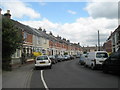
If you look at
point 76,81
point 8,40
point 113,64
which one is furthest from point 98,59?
point 8,40

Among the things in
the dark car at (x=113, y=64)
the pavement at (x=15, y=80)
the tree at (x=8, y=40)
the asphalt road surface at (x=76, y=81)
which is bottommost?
the pavement at (x=15, y=80)

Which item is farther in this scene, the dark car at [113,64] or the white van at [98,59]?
the white van at [98,59]

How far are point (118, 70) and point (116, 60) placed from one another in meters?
0.75

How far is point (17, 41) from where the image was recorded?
715 inches

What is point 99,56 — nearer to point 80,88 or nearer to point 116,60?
point 116,60

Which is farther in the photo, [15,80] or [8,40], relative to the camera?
[8,40]

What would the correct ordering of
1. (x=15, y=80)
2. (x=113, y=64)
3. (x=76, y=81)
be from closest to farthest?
(x=76, y=81) → (x=15, y=80) → (x=113, y=64)

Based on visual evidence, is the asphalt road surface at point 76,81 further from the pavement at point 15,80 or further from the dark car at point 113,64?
the dark car at point 113,64

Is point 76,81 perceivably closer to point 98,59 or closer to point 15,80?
point 15,80

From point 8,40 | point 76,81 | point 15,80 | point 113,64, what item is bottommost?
point 15,80

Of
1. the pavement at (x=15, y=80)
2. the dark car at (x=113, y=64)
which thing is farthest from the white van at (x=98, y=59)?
the pavement at (x=15, y=80)

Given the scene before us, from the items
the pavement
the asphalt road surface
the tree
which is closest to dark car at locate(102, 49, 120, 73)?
the asphalt road surface

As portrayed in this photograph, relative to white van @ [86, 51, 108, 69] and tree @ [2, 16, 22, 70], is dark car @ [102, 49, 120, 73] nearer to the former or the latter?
white van @ [86, 51, 108, 69]

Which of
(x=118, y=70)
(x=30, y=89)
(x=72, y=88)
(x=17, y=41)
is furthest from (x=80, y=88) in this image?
(x=17, y=41)
